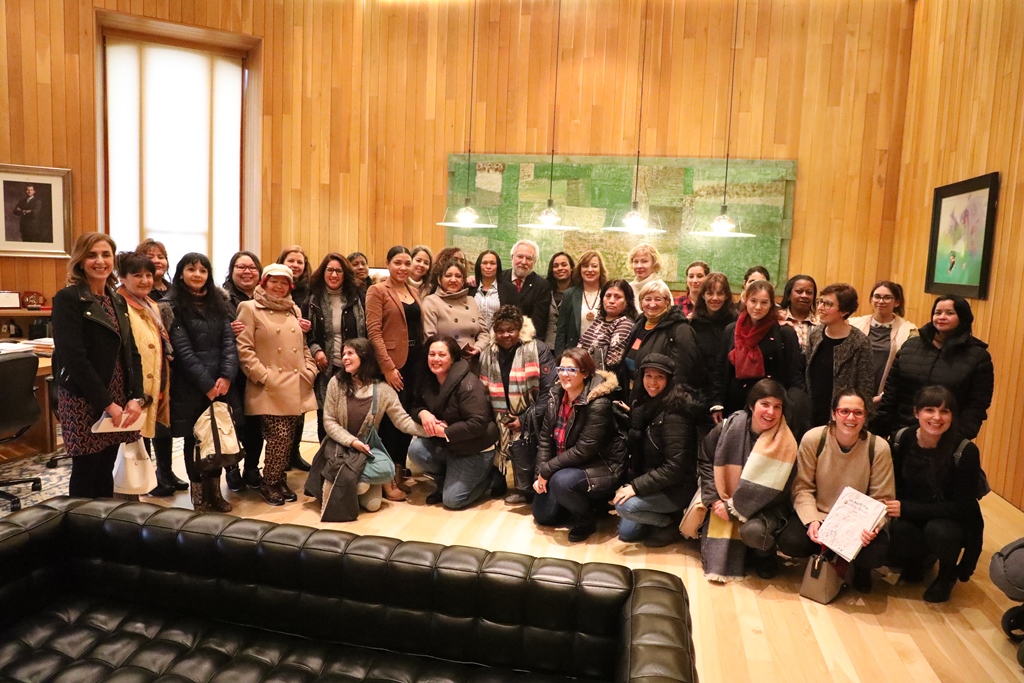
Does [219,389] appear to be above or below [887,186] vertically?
below

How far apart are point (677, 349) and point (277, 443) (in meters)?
2.52

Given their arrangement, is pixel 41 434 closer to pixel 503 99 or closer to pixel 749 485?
pixel 749 485

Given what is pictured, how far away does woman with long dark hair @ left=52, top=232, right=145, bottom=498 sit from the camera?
3.18m

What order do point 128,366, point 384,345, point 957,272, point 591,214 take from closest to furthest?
point 128,366
point 384,345
point 957,272
point 591,214

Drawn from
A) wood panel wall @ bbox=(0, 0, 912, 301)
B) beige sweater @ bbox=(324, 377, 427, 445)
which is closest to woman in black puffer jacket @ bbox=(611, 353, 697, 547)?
beige sweater @ bbox=(324, 377, 427, 445)

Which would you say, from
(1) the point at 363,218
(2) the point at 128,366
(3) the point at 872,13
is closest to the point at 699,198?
(3) the point at 872,13

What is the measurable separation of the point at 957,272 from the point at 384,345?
15.0ft

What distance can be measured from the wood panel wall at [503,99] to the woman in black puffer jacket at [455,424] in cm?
367

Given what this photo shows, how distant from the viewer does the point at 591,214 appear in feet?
24.9

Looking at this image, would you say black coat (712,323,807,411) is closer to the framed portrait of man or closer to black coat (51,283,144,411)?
black coat (51,283,144,411)

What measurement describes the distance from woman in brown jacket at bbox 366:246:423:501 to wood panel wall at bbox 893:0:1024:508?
4.09 metres

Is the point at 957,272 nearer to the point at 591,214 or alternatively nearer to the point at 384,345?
the point at 591,214

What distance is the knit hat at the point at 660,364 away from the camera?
3.86 m

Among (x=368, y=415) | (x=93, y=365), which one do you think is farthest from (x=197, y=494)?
(x=93, y=365)
